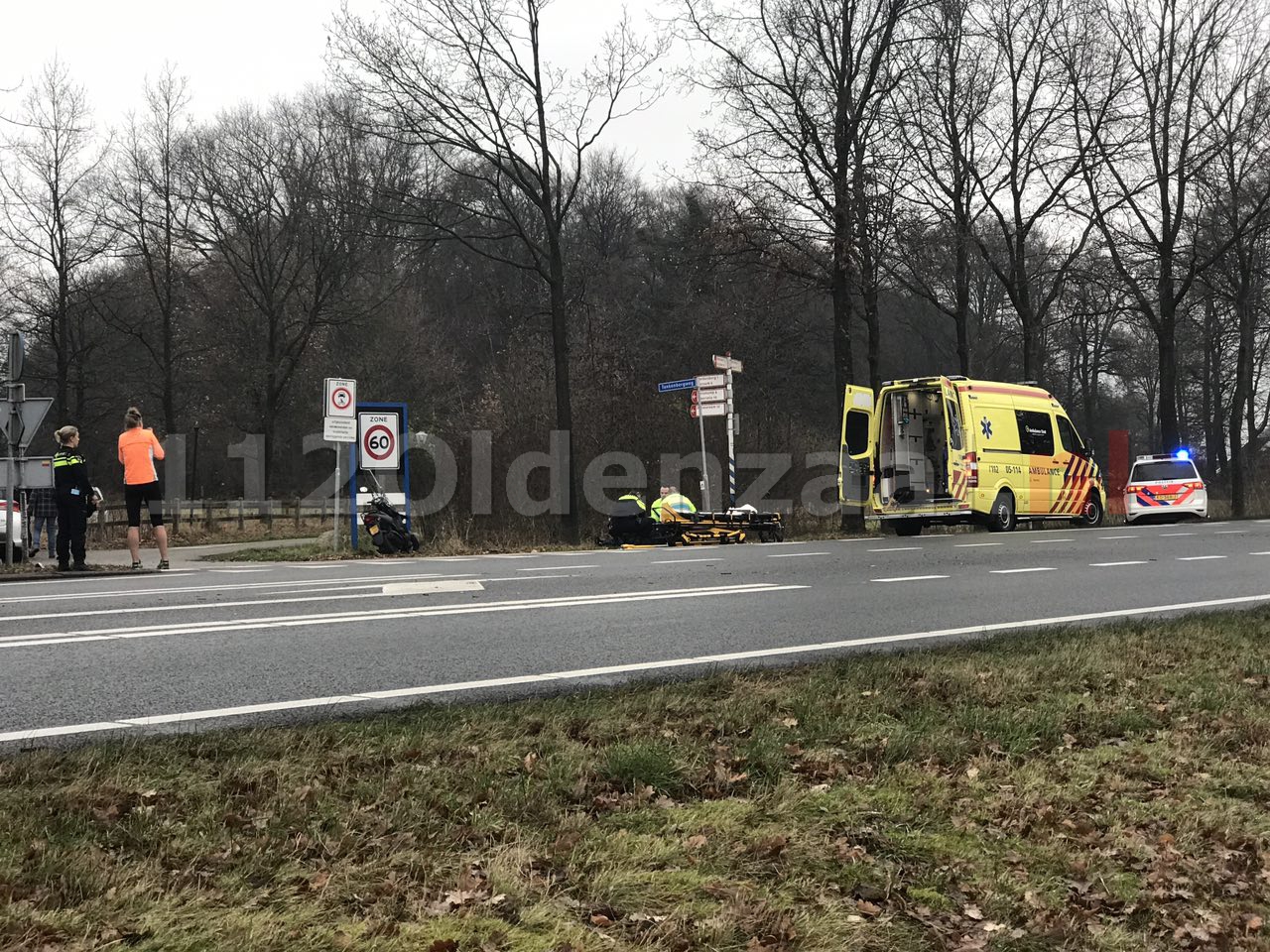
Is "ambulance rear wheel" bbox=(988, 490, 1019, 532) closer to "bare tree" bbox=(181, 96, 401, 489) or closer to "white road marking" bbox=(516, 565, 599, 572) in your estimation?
"white road marking" bbox=(516, 565, 599, 572)

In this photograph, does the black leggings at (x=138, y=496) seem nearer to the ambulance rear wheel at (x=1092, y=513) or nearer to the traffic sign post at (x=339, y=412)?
A: the traffic sign post at (x=339, y=412)

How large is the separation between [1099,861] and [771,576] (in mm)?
8282

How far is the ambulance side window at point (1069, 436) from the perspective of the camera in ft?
79.6

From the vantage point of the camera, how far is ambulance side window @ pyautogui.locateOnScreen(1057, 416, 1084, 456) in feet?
79.6

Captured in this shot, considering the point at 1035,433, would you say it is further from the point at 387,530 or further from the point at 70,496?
the point at 70,496

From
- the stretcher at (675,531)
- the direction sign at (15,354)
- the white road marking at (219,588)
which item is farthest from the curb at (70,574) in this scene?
the stretcher at (675,531)

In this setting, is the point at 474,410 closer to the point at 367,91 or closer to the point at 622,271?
the point at 367,91

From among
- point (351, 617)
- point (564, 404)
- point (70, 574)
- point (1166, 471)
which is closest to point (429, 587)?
point (351, 617)

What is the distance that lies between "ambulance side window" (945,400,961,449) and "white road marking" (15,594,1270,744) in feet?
36.9

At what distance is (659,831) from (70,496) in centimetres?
1343

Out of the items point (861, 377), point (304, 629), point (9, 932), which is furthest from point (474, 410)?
point (861, 377)

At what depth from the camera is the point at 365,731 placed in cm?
492

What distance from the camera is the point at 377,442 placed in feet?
65.4

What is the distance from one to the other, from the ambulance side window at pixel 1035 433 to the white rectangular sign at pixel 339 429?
12.6 m
